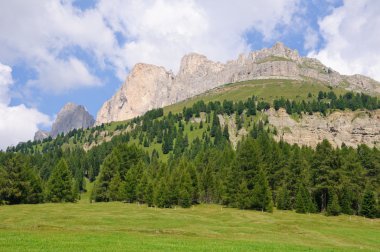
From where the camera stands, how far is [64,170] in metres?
99.4

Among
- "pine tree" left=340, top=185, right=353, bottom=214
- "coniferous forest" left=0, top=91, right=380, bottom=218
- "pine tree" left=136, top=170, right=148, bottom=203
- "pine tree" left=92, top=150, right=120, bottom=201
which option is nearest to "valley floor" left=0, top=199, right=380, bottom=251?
"coniferous forest" left=0, top=91, right=380, bottom=218

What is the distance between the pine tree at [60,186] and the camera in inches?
3829

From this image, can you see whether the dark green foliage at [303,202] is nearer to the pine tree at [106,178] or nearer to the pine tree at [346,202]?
the pine tree at [346,202]

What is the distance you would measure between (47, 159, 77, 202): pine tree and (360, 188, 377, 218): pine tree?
72.8 metres

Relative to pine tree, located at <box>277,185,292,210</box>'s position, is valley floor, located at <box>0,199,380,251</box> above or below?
below

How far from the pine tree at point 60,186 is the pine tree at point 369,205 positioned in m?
72.8

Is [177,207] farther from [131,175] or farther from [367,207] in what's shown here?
[367,207]

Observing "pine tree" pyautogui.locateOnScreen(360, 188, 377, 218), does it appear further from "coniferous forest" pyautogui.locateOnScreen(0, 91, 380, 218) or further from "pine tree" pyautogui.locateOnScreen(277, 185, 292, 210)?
"pine tree" pyautogui.locateOnScreen(277, 185, 292, 210)

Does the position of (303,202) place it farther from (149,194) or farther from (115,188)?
(115,188)

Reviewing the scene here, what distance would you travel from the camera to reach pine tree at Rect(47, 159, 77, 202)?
97250mm

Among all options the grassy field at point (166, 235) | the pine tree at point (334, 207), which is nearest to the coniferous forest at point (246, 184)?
the pine tree at point (334, 207)

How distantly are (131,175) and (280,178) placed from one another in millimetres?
41995

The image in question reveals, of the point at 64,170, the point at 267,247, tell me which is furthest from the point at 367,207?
the point at 64,170

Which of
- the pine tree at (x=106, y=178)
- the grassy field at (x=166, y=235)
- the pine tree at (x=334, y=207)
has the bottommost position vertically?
the grassy field at (x=166, y=235)
